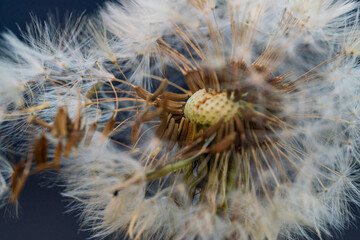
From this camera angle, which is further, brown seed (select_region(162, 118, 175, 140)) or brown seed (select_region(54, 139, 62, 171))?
brown seed (select_region(162, 118, 175, 140))

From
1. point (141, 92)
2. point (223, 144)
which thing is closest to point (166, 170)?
point (223, 144)

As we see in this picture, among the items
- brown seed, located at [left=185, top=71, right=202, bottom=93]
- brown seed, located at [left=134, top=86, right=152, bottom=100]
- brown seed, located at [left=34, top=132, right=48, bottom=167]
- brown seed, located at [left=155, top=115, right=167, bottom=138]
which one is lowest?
brown seed, located at [left=34, top=132, right=48, bottom=167]

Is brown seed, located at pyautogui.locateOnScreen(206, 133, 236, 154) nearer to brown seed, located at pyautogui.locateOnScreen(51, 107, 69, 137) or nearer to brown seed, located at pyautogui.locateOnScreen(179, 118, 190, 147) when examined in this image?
brown seed, located at pyautogui.locateOnScreen(179, 118, 190, 147)

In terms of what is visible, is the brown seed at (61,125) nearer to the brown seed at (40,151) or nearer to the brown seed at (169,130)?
the brown seed at (40,151)

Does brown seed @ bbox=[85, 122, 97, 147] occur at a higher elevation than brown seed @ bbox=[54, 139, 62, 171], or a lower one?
higher

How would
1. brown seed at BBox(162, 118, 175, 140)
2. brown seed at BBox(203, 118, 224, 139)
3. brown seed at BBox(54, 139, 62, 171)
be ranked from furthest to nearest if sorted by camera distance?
brown seed at BBox(162, 118, 175, 140) < brown seed at BBox(203, 118, 224, 139) < brown seed at BBox(54, 139, 62, 171)

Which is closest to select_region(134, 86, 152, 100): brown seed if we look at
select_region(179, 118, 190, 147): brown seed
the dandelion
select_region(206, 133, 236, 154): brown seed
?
the dandelion

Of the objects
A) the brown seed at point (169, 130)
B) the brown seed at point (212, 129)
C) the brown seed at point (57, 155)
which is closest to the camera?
the brown seed at point (57, 155)

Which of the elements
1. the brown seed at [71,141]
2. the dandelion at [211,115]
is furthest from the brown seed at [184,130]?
the brown seed at [71,141]

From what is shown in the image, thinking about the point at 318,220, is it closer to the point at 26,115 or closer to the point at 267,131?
the point at 267,131

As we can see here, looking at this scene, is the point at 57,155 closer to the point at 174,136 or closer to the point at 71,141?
the point at 71,141
